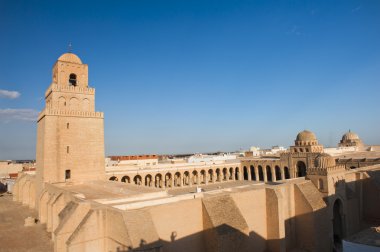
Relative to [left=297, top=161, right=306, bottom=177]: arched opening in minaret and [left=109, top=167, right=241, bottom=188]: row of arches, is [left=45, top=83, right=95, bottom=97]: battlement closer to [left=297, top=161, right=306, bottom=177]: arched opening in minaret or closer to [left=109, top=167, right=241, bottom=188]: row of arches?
[left=109, top=167, right=241, bottom=188]: row of arches

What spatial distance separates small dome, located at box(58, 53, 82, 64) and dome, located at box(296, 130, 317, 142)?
2966 cm

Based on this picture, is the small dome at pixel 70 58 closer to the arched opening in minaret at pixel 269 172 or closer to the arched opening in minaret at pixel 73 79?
the arched opening in minaret at pixel 73 79

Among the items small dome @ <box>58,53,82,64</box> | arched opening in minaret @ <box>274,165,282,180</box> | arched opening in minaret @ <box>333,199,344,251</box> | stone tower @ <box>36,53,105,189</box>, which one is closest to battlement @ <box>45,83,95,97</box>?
stone tower @ <box>36,53,105,189</box>

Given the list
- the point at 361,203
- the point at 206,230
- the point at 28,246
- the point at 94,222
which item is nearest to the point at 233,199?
the point at 206,230

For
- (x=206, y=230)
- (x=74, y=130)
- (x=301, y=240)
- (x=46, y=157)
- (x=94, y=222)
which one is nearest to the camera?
(x=94, y=222)

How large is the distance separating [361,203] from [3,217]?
2811cm

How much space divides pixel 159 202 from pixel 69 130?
44.6 feet

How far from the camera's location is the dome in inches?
1550

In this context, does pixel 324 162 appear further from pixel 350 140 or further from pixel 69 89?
pixel 350 140

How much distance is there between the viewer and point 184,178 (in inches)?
1624

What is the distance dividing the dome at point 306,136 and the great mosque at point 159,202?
7.22 meters

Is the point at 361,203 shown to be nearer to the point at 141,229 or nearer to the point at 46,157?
the point at 141,229

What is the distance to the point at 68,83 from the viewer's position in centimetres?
2483

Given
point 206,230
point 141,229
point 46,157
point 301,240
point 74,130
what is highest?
point 74,130
